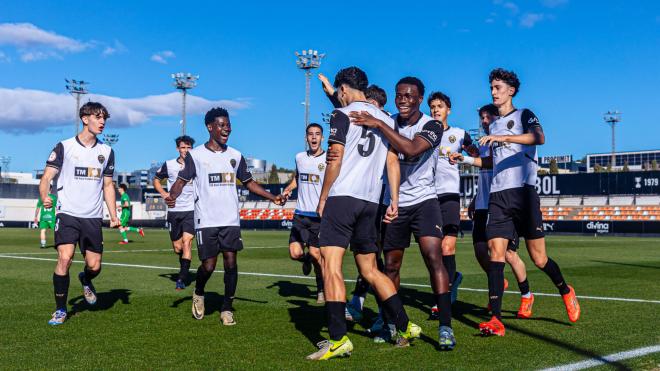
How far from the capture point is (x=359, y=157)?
5.73m

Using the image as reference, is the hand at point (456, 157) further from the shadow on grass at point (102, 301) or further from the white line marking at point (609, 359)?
the shadow on grass at point (102, 301)

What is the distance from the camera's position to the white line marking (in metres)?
4.90

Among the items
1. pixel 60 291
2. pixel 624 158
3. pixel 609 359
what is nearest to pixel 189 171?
pixel 60 291

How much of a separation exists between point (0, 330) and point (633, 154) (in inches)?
4850

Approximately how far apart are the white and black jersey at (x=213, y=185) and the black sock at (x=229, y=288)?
1.79ft

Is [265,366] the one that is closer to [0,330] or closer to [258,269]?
[0,330]

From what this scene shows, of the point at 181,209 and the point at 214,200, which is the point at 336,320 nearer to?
the point at 214,200

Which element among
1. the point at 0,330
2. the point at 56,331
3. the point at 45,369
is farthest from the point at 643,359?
the point at 0,330

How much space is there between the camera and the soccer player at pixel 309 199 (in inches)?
373

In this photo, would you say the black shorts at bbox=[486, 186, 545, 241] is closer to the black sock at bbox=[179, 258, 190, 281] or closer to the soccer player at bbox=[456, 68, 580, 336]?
the soccer player at bbox=[456, 68, 580, 336]

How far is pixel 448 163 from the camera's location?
8297mm

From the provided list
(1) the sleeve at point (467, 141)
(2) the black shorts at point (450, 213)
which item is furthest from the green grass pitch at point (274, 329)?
(1) the sleeve at point (467, 141)

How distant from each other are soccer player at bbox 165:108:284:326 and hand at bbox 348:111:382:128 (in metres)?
2.69

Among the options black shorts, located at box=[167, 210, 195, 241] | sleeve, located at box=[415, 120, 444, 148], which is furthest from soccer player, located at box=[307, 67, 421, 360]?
black shorts, located at box=[167, 210, 195, 241]
